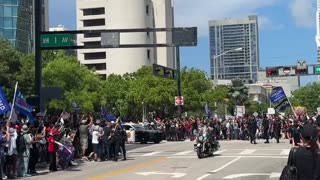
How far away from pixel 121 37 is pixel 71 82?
50017 millimetres

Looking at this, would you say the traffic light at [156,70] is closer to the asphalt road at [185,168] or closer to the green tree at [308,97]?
the asphalt road at [185,168]

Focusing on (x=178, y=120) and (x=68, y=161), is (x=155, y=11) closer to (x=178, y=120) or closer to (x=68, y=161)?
(x=178, y=120)

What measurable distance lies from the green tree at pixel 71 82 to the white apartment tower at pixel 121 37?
4426cm

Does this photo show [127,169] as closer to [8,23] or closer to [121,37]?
[8,23]

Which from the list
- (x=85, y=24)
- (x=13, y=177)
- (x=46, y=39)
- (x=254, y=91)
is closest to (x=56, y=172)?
(x=13, y=177)

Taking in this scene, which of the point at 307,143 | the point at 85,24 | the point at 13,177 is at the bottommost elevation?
the point at 13,177

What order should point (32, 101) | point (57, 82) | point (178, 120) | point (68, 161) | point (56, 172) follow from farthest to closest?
1. point (57, 82)
2. point (178, 120)
3. point (32, 101)
4. point (68, 161)
5. point (56, 172)

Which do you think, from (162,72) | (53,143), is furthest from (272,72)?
(53,143)

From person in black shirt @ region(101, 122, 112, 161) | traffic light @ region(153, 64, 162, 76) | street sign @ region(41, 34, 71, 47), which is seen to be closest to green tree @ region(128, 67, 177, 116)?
traffic light @ region(153, 64, 162, 76)

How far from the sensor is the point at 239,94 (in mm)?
111812

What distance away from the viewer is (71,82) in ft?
229

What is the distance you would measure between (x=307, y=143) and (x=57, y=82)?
199ft

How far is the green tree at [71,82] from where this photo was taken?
216ft

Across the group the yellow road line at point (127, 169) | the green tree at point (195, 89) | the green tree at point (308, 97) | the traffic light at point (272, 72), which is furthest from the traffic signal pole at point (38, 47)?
the green tree at point (308, 97)
